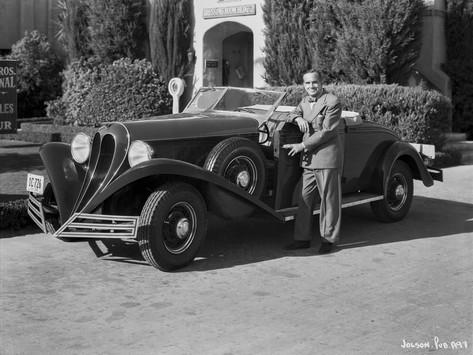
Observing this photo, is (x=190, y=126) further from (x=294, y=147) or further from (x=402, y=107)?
(x=402, y=107)

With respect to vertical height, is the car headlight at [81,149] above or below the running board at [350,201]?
above

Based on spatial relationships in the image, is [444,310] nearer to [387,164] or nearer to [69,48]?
[387,164]

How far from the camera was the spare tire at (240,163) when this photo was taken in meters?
5.66

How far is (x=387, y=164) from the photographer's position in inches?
284

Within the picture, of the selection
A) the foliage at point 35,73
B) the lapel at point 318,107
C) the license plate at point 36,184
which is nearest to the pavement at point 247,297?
the license plate at point 36,184

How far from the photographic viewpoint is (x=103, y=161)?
5.73 m

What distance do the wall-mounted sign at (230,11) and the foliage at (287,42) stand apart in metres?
1.01

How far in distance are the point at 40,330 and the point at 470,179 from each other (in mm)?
9015

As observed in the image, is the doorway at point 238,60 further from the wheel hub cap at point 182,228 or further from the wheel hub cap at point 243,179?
the wheel hub cap at point 182,228

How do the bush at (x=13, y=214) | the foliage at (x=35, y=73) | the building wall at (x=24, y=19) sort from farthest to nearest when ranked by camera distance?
the building wall at (x=24, y=19), the foliage at (x=35, y=73), the bush at (x=13, y=214)

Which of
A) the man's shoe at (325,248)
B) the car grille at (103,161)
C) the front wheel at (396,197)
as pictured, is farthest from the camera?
the front wheel at (396,197)

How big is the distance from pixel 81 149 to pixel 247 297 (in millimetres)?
2322

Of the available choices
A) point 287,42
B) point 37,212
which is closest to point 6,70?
point 37,212

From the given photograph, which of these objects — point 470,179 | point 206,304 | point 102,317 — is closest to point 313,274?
point 206,304
